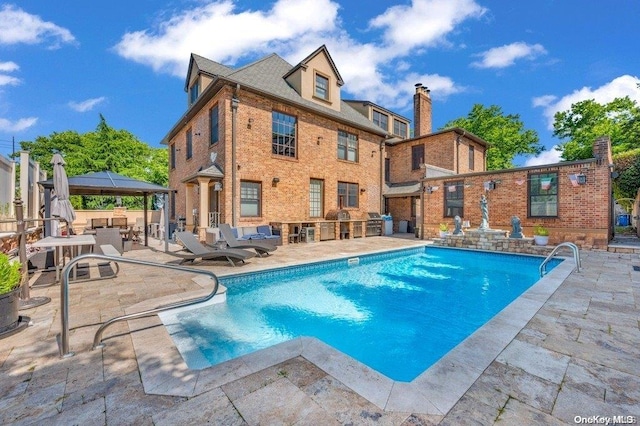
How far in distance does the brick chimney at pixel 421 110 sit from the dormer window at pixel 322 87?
27.4ft

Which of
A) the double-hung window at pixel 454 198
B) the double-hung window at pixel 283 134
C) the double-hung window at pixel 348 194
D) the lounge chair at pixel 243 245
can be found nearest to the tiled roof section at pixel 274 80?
the double-hung window at pixel 283 134

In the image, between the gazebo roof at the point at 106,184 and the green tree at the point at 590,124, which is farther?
the green tree at the point at 590,124

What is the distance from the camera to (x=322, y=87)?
14797 mm

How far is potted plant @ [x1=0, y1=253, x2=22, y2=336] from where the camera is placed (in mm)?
3000

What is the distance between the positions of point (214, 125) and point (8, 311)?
423 inches

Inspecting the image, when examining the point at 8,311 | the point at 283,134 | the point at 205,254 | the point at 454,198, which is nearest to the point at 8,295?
the point at 8,311

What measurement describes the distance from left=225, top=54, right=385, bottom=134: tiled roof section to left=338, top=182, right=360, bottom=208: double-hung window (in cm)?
343

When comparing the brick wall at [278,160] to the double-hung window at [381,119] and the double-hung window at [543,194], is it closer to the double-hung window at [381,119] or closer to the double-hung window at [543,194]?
the double-hung window at [381,119]

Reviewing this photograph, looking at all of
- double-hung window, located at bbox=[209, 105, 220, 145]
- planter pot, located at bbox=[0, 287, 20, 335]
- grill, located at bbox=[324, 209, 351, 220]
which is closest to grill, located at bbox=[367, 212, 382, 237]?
grill, located at bbox=[324, 209, 351, 220]

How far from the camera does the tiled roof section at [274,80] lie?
38.9 ft

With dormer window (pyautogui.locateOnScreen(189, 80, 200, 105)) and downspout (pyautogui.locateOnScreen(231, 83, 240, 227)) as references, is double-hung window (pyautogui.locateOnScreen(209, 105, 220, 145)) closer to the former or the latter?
downspout (pyautogui.locateOnScreen(231, 83, 240, 227))

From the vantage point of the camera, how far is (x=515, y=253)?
10242mm

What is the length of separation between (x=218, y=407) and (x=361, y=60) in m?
17.2

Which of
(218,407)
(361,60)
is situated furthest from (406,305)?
(361,60)
